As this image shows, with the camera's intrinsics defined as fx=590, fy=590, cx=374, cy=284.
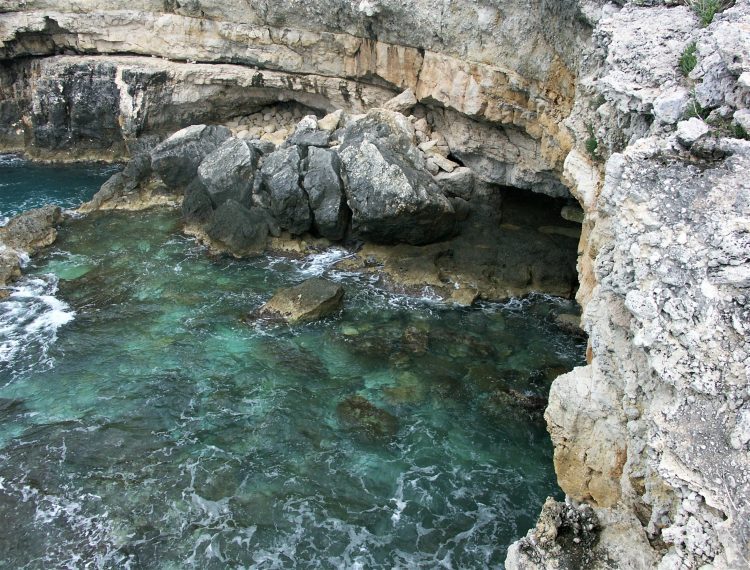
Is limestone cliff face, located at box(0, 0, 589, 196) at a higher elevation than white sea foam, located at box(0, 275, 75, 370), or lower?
higher

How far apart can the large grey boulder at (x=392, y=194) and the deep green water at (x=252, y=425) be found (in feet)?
7.35

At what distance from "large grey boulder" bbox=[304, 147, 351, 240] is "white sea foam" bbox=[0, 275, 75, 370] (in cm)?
820

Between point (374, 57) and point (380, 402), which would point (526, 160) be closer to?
point (374, 57)

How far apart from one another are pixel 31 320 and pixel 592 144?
15.3m

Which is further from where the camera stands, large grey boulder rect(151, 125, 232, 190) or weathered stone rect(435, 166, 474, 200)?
large grey boulder rect(151, 125, 232, 190)

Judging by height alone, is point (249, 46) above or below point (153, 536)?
above

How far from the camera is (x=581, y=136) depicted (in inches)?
496

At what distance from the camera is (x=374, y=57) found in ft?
76.2

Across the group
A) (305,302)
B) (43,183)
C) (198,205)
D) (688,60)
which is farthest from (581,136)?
(43,183)

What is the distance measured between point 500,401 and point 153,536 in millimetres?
7957

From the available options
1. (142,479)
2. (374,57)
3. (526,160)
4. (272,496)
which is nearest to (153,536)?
(142,479)

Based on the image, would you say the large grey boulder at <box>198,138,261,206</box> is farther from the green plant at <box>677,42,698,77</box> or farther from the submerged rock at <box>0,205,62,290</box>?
the green plant at <box>677,42,698,77</box>

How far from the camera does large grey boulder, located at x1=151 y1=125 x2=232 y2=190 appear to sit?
75.4ft

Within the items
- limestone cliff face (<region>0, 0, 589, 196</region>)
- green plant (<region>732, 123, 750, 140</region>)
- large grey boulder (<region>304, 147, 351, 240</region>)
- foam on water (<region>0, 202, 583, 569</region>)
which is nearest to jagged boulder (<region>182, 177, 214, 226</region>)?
foam on water (<region>0, 202, 583, 569</region>)
